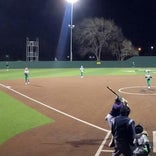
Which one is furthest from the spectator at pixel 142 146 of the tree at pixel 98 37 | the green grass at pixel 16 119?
→ the tree at pixel 98 37

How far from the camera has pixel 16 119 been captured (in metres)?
15.9

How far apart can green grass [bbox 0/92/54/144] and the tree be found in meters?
68.4

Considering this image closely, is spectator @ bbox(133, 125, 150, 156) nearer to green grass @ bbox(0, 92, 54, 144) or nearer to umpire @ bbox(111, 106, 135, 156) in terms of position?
umpire @ bbox(111, 106, 135, 156)

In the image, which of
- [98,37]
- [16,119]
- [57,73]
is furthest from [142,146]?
[98,37]

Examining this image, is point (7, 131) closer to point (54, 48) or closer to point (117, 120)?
point (117, 120)

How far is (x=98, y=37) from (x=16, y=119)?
73798 millimetres

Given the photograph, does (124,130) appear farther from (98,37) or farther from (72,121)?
(98,37)

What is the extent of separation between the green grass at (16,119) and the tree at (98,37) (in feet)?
225

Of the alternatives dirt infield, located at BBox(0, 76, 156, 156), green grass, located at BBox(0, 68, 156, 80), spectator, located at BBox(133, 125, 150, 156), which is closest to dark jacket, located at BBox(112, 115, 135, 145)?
spectator, located at BBox(133, 125, 150, 156)

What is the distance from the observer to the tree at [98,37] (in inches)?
3465

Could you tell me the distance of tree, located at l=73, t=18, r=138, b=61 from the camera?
88.0 metres

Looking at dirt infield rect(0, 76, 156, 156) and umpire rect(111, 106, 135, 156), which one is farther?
dirt infield rect(0, 76, 156, 156)


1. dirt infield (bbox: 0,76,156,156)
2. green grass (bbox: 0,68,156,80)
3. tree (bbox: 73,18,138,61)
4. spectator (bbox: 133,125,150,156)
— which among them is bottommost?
dirt infield (bbox: 0,76,156,156)

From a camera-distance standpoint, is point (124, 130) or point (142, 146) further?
point (124, 130)
